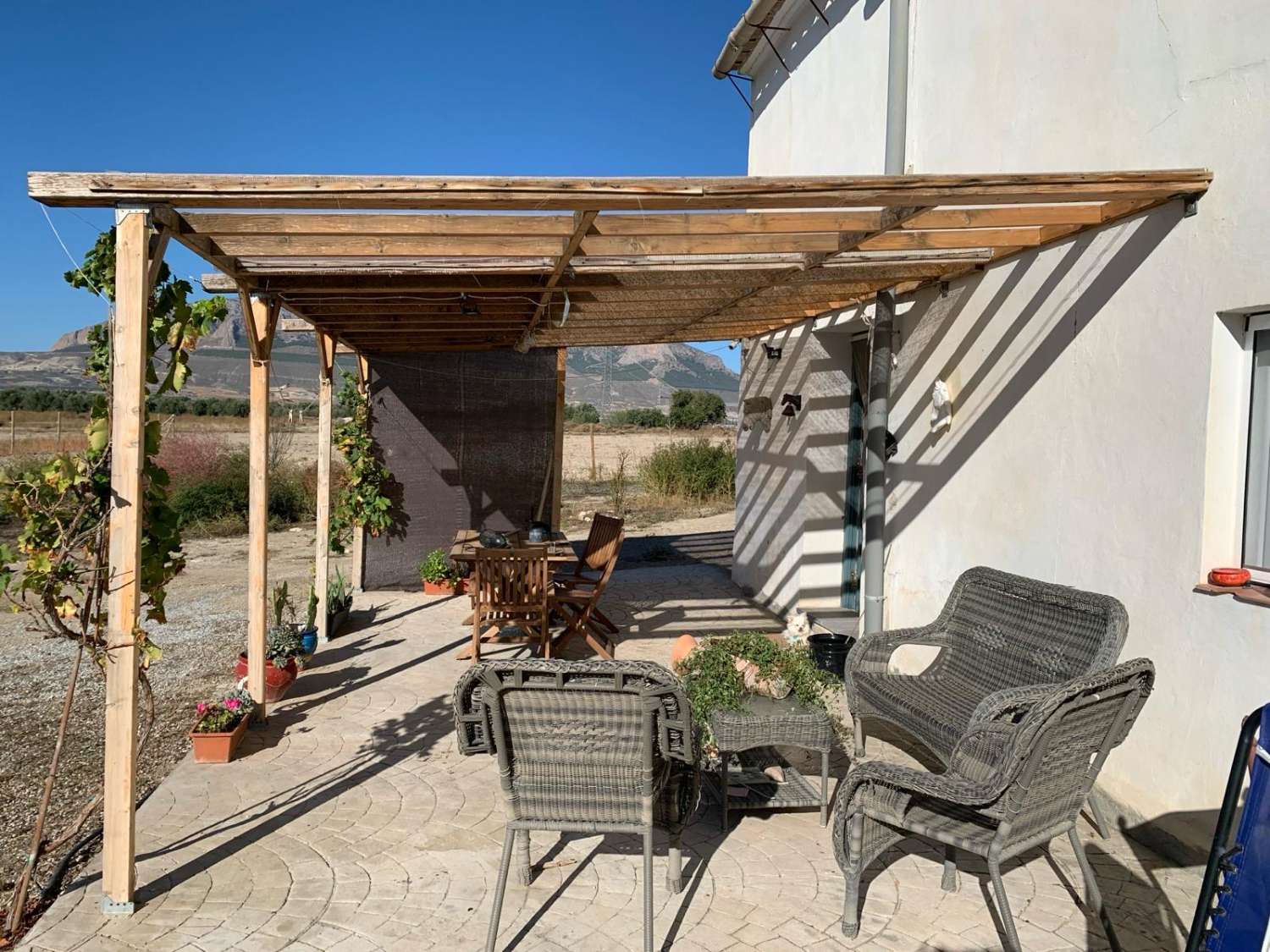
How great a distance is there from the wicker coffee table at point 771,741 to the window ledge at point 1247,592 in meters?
1.44

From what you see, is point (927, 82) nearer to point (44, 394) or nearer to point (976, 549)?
point (976, 549)

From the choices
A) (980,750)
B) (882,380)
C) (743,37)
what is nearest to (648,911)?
(980,750)

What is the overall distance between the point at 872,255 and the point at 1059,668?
2.21 m

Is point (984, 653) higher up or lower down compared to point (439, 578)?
higher up

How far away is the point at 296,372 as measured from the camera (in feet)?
172

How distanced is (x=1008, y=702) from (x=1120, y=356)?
1.62 meters

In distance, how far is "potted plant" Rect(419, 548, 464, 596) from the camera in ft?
27.7

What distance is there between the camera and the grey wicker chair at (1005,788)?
2.39 m

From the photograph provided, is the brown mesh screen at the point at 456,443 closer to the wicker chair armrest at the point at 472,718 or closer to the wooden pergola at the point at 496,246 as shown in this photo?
the wooden pergola at the point at 496,246

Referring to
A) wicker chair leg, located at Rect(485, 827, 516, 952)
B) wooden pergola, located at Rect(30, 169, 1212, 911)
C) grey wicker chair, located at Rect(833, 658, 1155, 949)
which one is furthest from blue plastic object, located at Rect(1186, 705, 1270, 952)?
wooden pergola, located at Rect(30, 169, 1212, 911)

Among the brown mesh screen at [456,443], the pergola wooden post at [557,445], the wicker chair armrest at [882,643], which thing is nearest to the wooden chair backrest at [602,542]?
the pergola wooden post at [557,445]

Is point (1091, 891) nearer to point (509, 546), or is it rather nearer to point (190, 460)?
point (509, 546)

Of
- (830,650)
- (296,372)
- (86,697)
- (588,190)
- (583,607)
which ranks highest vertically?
(296,372)

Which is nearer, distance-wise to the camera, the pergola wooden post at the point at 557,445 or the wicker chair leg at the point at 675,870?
the wicker chair leg at the point at 675,870
